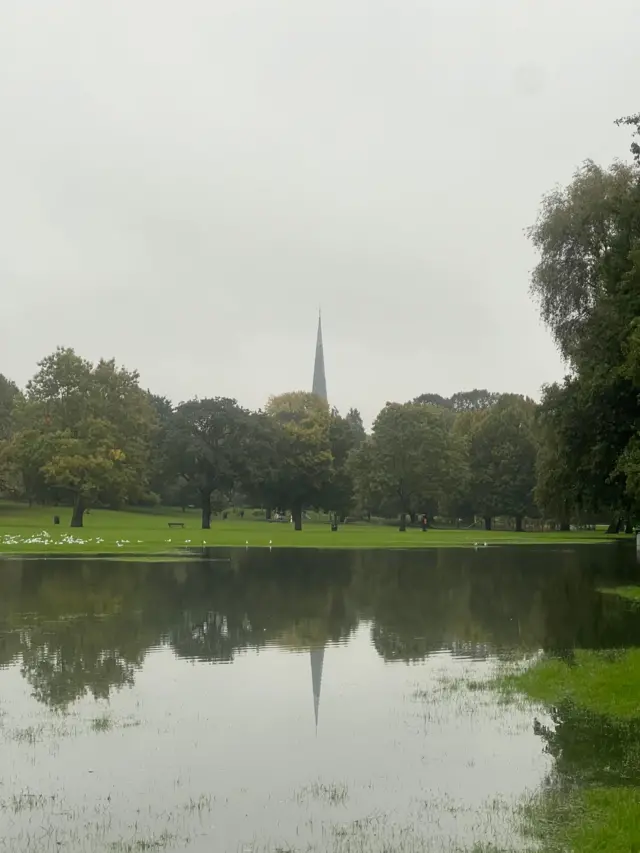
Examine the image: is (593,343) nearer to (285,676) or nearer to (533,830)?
(285,676)

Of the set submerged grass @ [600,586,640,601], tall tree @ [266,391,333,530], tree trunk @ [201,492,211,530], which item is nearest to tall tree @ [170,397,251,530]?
tree trunk @ [201,492,211,530]

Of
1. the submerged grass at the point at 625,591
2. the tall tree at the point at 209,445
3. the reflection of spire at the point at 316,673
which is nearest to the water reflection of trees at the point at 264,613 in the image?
the submerged grass at the point at 625,591

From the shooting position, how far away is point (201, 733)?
14.3m

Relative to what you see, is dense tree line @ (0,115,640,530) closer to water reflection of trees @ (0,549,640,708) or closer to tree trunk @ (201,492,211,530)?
tree trunk @ (201,492,211,530)

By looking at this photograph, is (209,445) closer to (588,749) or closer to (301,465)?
(301,465)

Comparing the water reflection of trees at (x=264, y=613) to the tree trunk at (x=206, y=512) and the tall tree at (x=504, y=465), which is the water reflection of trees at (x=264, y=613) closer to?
the tree trunk at (x=206, y=512)

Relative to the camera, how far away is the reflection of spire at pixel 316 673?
16559mm

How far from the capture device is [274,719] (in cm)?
1523

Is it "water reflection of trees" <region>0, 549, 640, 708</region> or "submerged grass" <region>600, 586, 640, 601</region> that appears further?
"submerged grass" <region>600, 586, 640, 601</region>

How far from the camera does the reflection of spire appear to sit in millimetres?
16559

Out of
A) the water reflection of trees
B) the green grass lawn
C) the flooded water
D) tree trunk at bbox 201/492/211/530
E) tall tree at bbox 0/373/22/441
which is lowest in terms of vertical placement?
the flooded water

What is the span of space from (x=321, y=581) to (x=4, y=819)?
28353mm

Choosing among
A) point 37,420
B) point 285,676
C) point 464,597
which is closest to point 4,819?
point 285,676

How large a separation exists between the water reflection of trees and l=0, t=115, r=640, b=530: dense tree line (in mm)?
4585
